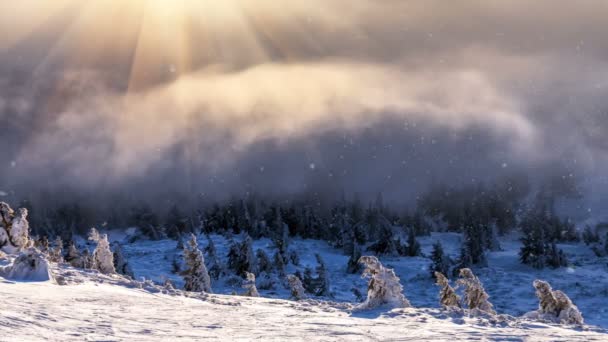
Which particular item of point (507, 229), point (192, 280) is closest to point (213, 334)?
point (192, 280)

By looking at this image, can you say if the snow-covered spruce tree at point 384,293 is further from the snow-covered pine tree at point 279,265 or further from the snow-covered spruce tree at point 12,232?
the snow-covered pine tree at point 279,265

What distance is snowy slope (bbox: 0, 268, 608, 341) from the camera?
34.1ft

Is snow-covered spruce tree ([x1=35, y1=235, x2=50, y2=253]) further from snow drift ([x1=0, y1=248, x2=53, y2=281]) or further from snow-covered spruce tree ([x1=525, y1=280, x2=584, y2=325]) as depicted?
snow-covered spruce tree ([x1=525, y1=280, x2=584, y2=325])

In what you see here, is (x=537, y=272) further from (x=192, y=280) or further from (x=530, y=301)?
(x=192, y=280)

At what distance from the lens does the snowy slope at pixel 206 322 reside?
1041cm

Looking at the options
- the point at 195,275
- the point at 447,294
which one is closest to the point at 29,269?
the point at 447,294

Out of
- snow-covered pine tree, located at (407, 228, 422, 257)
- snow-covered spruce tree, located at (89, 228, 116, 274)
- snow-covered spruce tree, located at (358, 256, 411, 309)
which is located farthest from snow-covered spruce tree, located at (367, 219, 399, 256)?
snow-covered spruce tree, located at (358, 256, 411, 309)

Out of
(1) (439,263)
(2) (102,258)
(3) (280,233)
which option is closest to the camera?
(2) (102,258)

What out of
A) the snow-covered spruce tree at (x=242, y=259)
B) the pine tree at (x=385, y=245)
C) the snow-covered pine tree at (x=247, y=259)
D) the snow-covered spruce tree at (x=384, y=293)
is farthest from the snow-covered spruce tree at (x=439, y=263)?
the snow-covered spruce tree at (x=384, y=293)

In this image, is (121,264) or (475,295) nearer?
(475,295)

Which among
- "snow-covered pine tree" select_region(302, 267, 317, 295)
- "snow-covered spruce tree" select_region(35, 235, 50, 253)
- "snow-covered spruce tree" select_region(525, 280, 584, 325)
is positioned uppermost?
"snow-covered spruce tree" select_region(525, 280, 584, 325)

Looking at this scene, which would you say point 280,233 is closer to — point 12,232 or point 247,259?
point 247,259

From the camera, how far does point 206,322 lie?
500 inches

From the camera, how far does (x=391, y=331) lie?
1219 centimetres
